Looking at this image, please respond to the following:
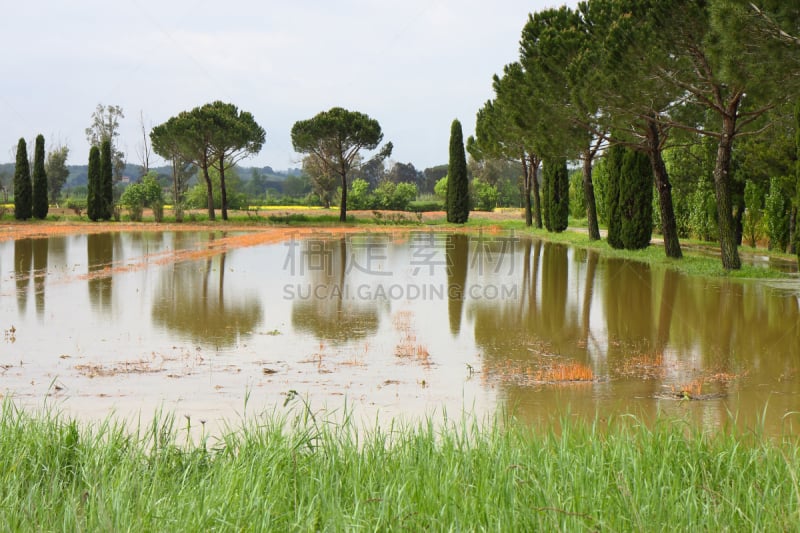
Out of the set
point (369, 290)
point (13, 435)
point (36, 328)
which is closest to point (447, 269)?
point (369, 290)

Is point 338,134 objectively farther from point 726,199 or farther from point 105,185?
point 726,199

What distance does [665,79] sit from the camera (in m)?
16.8

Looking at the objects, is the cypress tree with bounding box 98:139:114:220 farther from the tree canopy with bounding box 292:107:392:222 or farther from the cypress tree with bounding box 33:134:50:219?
the tree canopy with bounding box 292:107:392:222

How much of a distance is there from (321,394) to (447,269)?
13467 mm

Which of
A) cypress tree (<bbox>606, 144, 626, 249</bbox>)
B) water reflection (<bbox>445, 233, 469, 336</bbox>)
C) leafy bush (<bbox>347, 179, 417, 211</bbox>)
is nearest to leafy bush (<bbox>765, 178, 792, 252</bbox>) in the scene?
cypress tree (<bbox>606, 144, 626, 249</bbox>)

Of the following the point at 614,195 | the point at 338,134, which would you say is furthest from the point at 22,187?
the point at 614,195

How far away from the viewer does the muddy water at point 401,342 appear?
6566 millimetres

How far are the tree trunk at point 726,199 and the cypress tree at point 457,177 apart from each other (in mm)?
31610

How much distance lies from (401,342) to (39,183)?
4395 cm

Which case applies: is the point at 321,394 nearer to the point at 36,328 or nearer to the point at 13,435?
the point at 13,435

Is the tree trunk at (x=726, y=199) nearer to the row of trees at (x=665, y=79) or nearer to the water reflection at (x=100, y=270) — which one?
the row of trees at (x=665, y=79)

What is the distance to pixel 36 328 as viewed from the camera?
1024 centimetres

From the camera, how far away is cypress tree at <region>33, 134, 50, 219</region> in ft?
155

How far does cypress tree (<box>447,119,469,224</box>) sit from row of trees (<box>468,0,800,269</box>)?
67.4 feet
